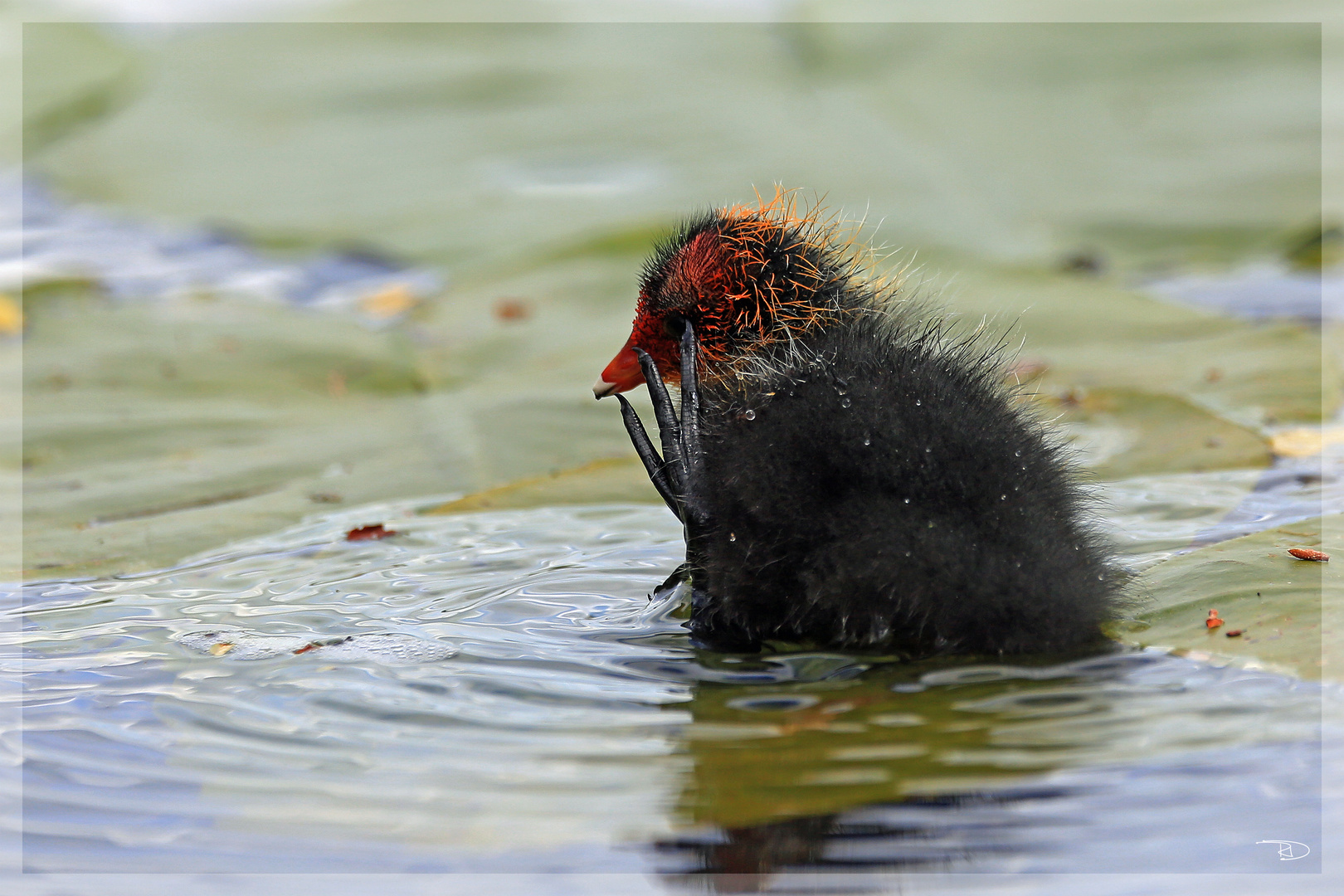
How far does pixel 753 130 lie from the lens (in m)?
7.38

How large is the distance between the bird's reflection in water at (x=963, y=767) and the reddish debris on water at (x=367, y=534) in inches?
52.0

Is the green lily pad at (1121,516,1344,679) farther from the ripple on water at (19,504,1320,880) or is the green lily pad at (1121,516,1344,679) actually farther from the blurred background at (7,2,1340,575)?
the blurred background at (7,2,1340,575)

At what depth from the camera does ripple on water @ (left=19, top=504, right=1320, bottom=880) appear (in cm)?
200

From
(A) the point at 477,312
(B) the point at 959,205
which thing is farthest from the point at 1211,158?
(A) the point at 477,312

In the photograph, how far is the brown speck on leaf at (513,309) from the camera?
6.02 m

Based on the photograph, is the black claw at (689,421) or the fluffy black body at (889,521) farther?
the black claw at (689,421)

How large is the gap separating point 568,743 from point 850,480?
0.72 meters

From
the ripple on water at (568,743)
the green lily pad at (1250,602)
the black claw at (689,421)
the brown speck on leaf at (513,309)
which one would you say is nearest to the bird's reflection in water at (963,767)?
the ripple on water at (568,743)

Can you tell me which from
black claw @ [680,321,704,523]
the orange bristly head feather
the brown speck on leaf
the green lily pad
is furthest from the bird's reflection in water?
the brown speck on leaf

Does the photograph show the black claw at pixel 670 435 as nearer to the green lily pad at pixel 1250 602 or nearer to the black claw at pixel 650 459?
the black claw at pixel 650 459

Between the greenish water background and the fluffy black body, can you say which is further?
the greenish water background

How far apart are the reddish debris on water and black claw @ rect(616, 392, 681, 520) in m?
0.97

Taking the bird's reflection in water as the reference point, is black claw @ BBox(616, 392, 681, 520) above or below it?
above

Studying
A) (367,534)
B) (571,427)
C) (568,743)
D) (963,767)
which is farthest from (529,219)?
(963,767)
